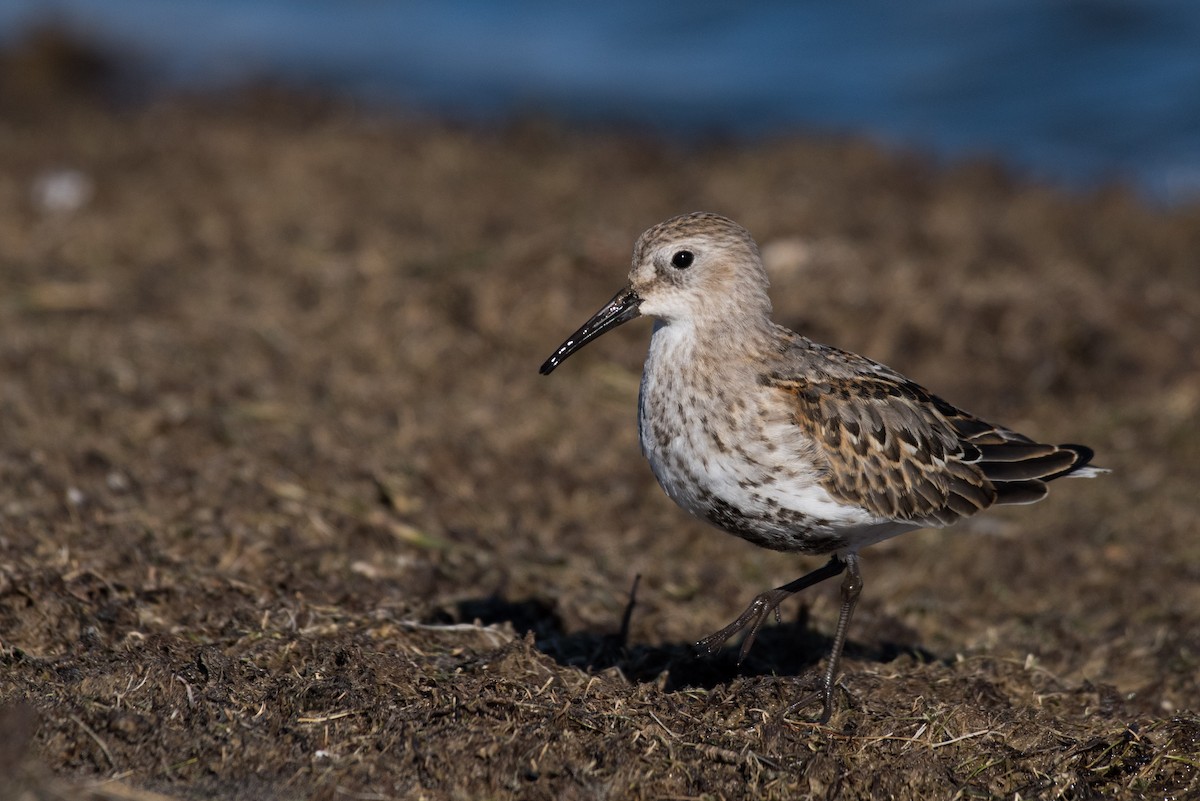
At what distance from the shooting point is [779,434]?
5121 millimetres

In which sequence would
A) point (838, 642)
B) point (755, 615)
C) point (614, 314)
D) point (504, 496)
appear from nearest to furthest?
point (838, 642), point (755, 615), point (614, 314), point (504, 496)

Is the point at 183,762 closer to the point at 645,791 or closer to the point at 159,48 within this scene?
the point at 645,791

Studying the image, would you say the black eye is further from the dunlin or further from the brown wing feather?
the brown wing feather

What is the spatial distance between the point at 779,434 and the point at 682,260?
0.84m

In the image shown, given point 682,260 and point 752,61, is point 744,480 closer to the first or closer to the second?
point 682,260

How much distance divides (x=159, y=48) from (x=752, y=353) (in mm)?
17948

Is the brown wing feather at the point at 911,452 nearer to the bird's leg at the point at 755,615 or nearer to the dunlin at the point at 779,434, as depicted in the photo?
the dunlin at the point at 779,434

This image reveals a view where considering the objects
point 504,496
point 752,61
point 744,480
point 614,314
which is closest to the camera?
point 744,480

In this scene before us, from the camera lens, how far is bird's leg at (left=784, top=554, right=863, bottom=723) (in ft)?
16.3

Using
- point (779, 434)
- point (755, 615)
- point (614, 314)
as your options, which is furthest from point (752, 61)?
point (779, 434)

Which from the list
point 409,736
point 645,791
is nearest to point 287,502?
point 409,736

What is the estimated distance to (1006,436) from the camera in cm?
591

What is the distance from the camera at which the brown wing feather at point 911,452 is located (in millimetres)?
5250

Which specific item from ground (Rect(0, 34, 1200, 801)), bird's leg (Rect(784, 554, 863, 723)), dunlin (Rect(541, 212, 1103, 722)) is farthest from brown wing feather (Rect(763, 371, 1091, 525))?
ground (Rect(0, 34, 1200, 801))
